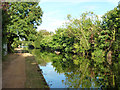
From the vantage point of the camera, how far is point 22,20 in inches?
960

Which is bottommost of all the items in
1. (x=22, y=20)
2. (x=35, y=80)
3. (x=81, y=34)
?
(x=35, y=80)

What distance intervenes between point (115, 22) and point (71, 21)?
279 inches

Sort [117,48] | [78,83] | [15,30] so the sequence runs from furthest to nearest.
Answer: [15,30]
[117,48]
[78,83]

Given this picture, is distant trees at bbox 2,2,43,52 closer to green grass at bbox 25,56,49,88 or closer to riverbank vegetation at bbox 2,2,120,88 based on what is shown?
riverbank vegetation at bbox 2,2,120,88

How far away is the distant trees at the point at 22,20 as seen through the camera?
79.2 feet

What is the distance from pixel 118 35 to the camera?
17.2 meters

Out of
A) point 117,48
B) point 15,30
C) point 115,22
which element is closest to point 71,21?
point 115,22

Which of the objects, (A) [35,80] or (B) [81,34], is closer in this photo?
(A) [35,80]

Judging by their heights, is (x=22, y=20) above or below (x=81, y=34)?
above

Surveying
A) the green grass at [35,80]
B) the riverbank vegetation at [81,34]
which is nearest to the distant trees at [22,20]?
the riverbank vegetation at [81,34]

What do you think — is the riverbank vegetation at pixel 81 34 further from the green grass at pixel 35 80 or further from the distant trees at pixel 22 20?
the green grass at pixel 35 80

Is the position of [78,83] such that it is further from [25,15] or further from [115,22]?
[25,15]

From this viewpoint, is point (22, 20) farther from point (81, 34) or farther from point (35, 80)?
point (35, 80)

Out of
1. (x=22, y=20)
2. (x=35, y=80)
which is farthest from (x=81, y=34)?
(x=35, y=80)
